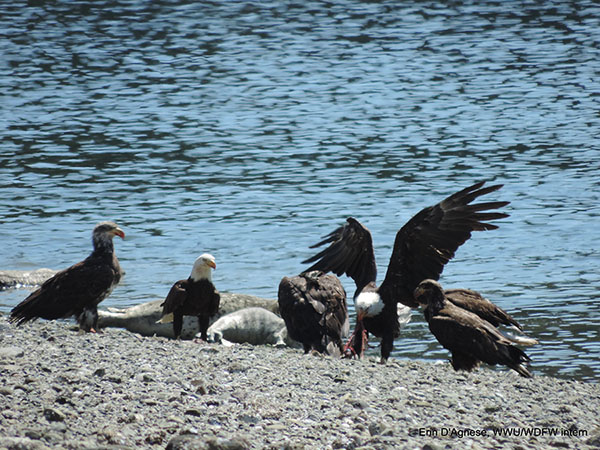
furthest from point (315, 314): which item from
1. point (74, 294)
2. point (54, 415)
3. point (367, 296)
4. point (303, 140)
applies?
point (303, 140)

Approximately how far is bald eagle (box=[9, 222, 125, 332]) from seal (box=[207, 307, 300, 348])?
1.38 metres

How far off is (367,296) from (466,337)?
1.20 metres

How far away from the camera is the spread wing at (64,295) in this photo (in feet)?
33.7

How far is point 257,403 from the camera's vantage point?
695 centimetres

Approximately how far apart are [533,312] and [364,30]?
28520 mm

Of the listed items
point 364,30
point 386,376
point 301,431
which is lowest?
point 364,30

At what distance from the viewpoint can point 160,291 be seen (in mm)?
13336

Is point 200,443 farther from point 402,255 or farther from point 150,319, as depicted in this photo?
point 150,319

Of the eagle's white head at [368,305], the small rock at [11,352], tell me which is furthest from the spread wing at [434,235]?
the small rock at [11,352]

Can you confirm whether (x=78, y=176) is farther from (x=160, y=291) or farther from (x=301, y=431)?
(x=301, y=431)

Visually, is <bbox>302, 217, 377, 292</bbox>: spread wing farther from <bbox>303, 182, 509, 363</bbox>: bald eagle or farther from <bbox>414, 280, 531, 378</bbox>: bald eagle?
<bbox>414, 280, 531, 378</bbox>: bald eagle

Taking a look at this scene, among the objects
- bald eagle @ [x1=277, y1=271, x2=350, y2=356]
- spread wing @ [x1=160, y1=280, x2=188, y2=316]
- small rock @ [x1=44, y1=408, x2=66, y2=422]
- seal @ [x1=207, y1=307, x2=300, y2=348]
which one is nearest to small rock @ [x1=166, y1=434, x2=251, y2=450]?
small rock @ [x1=44, y1=408, x2=66, y2=422]

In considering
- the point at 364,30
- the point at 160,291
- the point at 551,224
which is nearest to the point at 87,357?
the point at 160,291

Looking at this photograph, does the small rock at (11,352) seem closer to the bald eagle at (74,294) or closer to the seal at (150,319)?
the bald eagle at (74,294)
